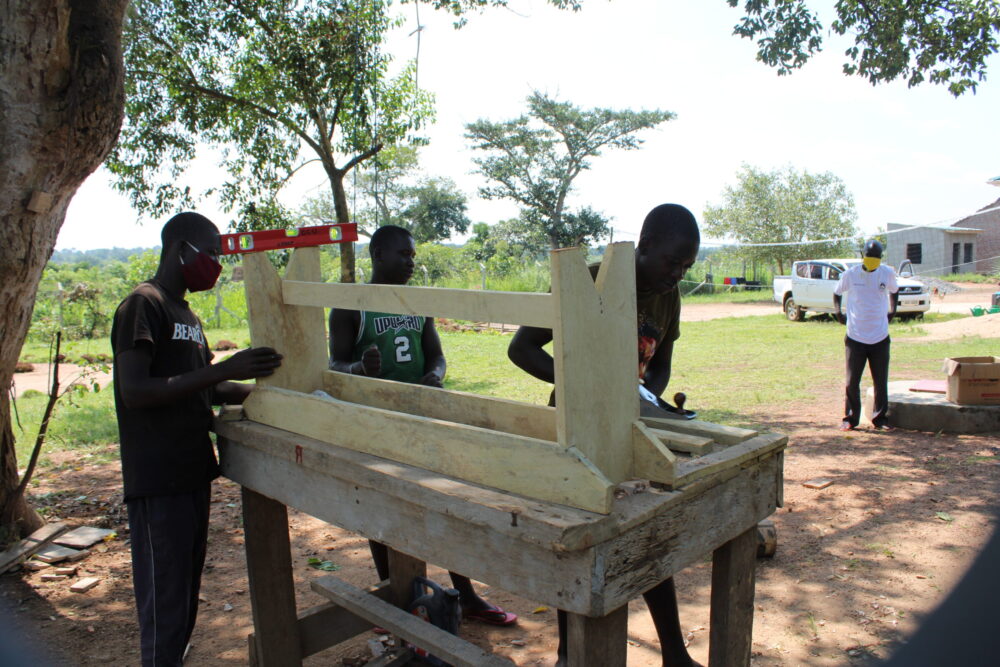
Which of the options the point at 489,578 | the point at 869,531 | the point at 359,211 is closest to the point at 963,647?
the point at 489,578

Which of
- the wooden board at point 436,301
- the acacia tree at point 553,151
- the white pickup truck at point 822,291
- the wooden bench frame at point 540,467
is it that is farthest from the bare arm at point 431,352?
the acacia tree at point 553,151

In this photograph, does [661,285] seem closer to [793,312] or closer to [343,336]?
[343,336]

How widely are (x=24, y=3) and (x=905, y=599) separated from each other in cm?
522

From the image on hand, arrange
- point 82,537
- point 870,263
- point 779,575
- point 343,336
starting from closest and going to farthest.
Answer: point 343,336
point 779,575
point 82,537
point 870,263

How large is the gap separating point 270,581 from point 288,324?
0.98 metres

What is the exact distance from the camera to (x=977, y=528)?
417cm

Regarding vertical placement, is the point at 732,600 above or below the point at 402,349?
below

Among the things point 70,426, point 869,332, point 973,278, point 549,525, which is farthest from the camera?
point 973,278

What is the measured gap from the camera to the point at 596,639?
1409mm

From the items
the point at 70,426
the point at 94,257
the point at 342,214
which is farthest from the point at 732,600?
the point at 94,257

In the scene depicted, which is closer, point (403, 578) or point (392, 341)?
point (403, 578)

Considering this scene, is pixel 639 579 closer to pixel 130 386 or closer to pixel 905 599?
pixel 130 386

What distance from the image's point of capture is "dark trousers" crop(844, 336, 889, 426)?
21.8ft

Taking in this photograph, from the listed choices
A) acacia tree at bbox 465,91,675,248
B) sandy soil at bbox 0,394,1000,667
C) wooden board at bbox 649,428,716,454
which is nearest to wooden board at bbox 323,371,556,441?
wooden board at bbox 649,428,716,454
